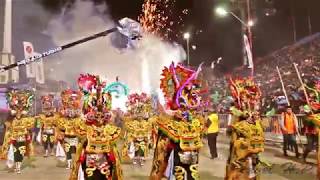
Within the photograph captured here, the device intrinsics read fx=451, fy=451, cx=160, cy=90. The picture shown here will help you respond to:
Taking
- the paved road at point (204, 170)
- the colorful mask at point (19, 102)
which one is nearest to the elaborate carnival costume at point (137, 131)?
the paved road at point (204, 170)

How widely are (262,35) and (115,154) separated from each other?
103 feet

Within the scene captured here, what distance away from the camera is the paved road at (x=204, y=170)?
1151 cm

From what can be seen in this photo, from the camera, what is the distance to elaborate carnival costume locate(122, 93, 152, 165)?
13781 mm

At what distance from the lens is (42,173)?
41.2 feet

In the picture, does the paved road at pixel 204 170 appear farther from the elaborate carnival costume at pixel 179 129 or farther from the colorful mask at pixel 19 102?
the elaborate carnival costume at pixel 179 129

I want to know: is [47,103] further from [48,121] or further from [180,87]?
[180,87]

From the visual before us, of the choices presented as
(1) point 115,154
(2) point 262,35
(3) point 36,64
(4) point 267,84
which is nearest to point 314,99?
(1) point 115,154

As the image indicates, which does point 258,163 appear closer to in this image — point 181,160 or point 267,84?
point 181,160

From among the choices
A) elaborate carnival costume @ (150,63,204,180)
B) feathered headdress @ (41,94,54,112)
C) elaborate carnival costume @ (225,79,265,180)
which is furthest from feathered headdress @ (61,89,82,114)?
elaborate carnival costume @ (225,79,265,180)

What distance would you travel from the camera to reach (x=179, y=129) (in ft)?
24.3

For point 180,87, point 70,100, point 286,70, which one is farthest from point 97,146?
point 286,70

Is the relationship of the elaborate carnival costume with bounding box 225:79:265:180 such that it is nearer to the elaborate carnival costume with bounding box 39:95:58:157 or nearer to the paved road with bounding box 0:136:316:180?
the paved road with bounding box 0:136:316:180

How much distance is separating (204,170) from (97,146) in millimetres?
6006

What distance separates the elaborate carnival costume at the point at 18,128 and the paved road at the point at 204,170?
23.7 inches
